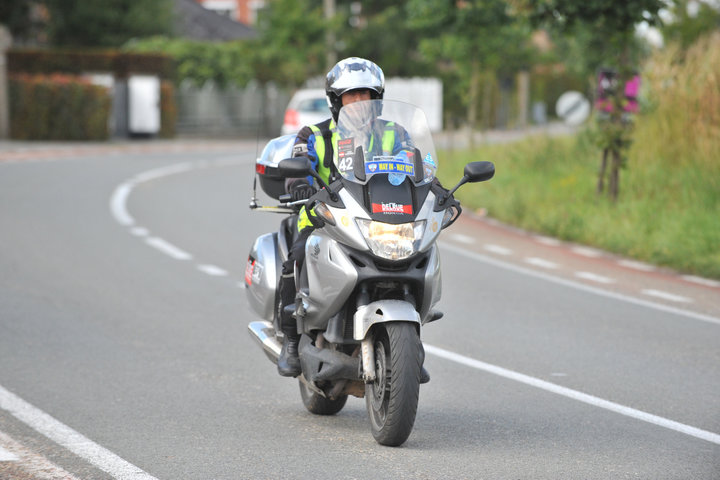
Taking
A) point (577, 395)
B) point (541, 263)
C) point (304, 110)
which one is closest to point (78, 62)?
point (304, 110)

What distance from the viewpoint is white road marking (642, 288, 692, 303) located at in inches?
453

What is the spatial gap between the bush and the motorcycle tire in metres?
28.7

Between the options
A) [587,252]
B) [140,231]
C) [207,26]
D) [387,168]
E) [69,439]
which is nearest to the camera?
[387,168]

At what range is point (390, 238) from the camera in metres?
5.82

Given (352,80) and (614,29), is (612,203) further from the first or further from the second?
(352,80)

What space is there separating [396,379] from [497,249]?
928cm

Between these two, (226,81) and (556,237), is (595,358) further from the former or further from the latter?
(226,81)

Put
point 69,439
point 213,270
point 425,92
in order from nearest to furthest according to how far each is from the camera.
Result: point 69,439 < point 213,270 < point 425,92

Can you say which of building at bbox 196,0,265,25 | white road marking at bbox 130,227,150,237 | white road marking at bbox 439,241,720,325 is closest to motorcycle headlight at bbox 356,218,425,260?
white road marking at bbox 439,241,720,325

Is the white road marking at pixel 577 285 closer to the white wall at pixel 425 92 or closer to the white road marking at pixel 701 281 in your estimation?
the white road marking at pixel 701 281

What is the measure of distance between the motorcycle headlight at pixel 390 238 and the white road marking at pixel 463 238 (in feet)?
31.7

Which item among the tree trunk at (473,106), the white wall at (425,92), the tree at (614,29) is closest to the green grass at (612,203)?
the tree at (614,29)

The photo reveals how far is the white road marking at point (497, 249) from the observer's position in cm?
1463

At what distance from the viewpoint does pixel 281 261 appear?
688 cm
